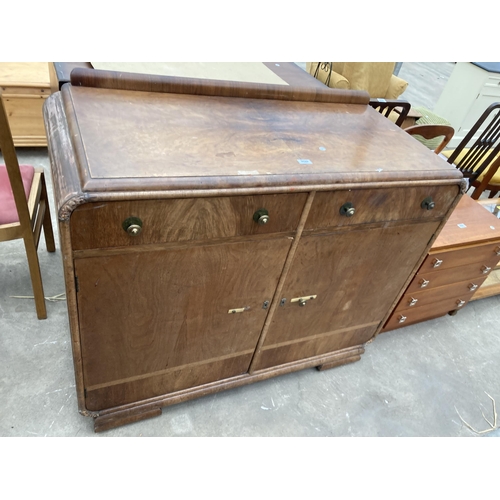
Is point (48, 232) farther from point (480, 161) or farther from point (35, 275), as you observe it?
point (480, 161)

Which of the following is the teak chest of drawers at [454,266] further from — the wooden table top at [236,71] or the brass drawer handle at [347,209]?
the wooden table top at [236,71]

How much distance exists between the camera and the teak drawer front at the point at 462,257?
161 centimetres

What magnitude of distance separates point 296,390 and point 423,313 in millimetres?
778

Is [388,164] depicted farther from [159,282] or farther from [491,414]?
[491,414]

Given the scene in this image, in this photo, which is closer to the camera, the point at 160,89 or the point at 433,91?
the point at 160,89

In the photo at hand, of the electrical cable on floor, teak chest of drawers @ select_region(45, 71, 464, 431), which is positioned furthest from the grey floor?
teak chest of drawers @ select_region(45, 71, 464, 431)

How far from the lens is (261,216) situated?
0.95 meters

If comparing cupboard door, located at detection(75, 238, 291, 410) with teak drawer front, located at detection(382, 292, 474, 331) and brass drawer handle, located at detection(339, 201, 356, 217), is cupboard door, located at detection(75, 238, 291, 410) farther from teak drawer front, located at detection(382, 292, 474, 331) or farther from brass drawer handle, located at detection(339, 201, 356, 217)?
teak drawer front, located at detection(382, 292, 474, 331)

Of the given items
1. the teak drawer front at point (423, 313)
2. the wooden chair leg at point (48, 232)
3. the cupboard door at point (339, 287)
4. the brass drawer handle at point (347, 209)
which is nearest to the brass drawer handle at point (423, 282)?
the teak drawer front at point (423, 313)

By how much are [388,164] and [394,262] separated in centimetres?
40

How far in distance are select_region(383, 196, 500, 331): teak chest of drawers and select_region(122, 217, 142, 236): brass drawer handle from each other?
1.22 meters

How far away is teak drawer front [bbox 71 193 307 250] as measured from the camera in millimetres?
798
